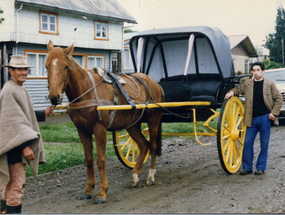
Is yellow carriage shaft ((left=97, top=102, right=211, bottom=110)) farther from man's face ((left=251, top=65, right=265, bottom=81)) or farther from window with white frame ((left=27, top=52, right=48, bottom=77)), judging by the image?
window with white frame ((left=27, top=52, right=48, bottom=77))

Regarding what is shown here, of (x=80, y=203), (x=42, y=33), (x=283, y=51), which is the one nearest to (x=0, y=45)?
(x=42, y=33)

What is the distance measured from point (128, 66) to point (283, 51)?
46.1 ft

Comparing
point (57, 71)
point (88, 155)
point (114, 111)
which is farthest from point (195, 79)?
point (57, 71)

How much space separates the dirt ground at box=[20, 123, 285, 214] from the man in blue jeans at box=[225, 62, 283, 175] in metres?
0.31

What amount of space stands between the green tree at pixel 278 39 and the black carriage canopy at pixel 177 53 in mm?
21831

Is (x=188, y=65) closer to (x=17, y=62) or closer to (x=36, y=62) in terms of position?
(x=17, y=62)

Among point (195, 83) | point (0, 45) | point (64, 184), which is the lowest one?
point (64, 184)

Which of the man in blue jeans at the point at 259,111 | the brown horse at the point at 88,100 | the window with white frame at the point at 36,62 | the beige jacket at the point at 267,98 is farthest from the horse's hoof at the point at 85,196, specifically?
the window with white frame at the point at 36,62

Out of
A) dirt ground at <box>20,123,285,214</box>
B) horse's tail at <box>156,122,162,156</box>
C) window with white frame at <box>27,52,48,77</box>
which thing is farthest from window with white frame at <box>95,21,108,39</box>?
horse's tail at <box>156,122,162,156</box>

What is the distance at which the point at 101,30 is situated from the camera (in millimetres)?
21188

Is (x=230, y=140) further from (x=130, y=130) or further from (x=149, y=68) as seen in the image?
(x=149, y=68)

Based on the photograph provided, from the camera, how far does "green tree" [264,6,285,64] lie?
2884 centimetres

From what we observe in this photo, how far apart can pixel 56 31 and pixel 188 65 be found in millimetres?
12403

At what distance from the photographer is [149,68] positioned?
8.28 meters
